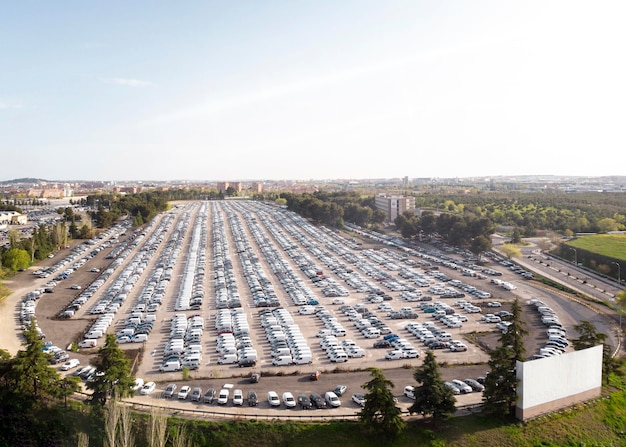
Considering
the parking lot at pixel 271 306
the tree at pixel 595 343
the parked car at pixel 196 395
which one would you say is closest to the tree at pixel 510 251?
the parking lot at pixel 271 306

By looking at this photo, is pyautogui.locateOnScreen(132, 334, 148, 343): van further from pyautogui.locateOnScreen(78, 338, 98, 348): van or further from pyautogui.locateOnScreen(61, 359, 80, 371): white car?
pyautogui.locateOnScreen(61, 359, 80, 371): white car

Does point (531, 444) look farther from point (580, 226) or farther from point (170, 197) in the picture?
point (170, 197)

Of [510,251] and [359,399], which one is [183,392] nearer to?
[359,399]

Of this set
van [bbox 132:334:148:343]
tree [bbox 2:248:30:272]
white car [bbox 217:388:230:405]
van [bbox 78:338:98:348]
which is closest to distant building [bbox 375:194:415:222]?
tree [bbox 2:248:30:272]

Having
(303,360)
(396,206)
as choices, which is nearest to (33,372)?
(303,360)

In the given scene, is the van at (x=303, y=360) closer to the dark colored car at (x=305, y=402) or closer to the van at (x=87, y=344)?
the dark colored car at (x=305, y=402)

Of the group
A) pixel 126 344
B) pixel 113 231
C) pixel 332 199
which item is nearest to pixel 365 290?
pixel 126 344
